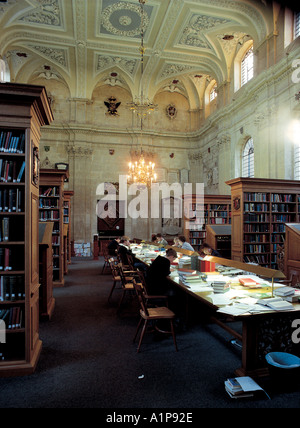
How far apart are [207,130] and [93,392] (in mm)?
14474

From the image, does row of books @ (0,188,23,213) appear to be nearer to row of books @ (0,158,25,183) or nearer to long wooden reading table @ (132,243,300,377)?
row of books @ (0,158,25,183)

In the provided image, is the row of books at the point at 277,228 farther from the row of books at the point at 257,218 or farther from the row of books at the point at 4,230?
the row of books at the point at 4,230

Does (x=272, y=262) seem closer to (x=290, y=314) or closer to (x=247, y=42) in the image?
(x=290, y=314)

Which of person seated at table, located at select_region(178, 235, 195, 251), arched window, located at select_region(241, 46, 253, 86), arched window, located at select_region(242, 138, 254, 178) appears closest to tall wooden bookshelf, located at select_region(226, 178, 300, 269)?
person seated at table, located at select_region(178, 235, 195, 251)

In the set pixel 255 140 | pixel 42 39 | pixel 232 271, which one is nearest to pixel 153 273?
pixel 232 271

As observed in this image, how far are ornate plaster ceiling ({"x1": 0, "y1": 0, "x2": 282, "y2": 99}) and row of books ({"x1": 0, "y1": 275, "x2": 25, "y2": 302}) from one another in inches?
429

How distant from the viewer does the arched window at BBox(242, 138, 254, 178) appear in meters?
11.7

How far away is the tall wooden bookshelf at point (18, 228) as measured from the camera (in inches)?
119

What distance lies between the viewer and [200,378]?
2.86m

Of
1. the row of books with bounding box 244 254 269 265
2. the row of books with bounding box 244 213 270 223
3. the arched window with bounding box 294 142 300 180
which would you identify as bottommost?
the row of books with bounding box 244 254 269 265

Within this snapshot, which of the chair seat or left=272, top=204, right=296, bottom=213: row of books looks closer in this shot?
the chair seat

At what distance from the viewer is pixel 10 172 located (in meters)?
3.15

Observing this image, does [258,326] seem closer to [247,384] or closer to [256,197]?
[247,384]

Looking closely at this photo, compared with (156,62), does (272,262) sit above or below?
below
